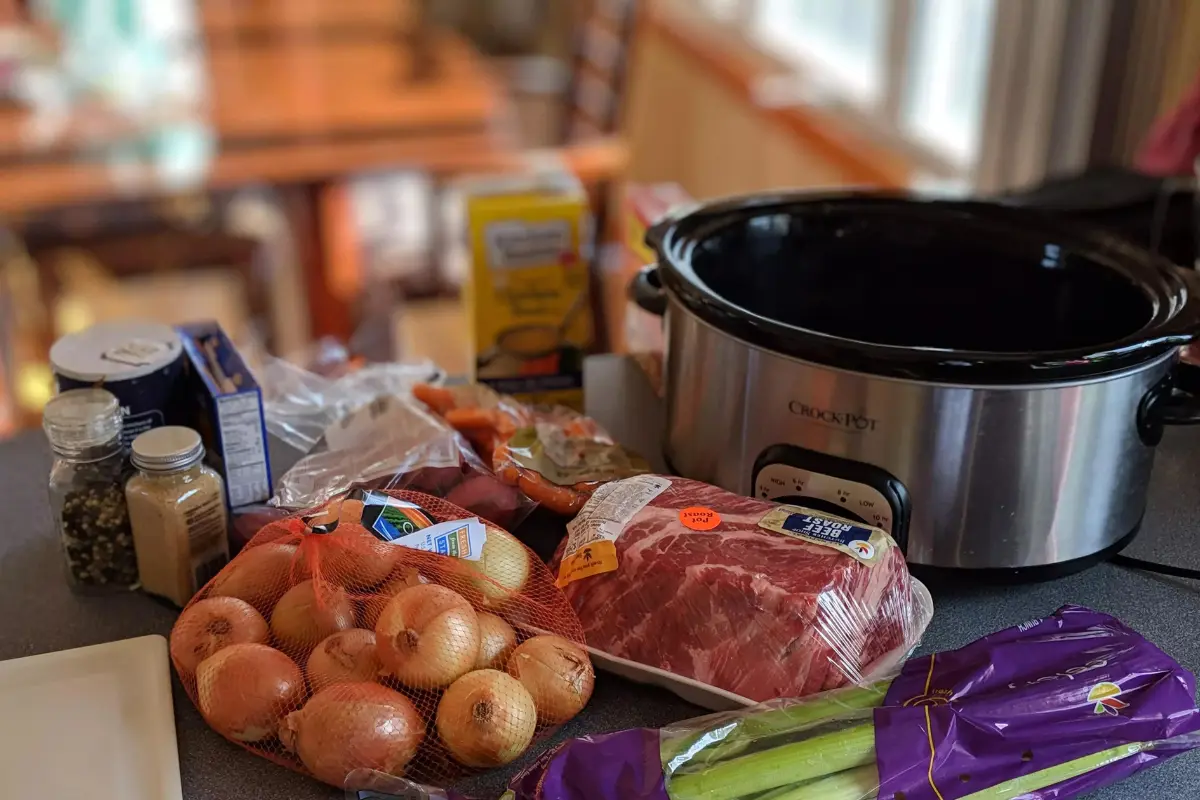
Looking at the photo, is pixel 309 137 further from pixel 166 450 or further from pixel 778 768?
pixel 778 768

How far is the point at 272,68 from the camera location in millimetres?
3020

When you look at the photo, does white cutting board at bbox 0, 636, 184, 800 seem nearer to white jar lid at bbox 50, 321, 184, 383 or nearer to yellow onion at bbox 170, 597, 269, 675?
yellow onion at bbox 170, 597, 269, 675

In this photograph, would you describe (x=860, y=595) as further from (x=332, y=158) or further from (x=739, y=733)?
(x=332, y=158)

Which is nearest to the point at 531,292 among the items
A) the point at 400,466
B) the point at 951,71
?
the point at 400,466

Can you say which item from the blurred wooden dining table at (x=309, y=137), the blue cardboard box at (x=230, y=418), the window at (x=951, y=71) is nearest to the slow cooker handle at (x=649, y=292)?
the blue cardboard box at (x=230, y=418)

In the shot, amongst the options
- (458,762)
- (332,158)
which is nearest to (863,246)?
(458,762)

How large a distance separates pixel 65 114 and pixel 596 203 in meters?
1.18

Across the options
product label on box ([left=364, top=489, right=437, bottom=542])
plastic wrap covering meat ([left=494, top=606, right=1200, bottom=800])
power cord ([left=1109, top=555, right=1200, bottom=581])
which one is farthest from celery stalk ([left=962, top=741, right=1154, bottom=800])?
product label on box ([left=364, top=489, right=437, bottom=542])

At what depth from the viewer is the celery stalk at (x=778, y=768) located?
62 centimetres

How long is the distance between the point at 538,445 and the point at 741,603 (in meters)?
0.25

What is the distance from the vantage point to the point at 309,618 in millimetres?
693

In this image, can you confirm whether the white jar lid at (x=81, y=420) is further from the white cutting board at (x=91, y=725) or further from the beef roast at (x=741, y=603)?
the beef roast at (x=741, y=603)

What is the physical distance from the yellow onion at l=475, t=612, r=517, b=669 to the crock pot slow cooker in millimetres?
214

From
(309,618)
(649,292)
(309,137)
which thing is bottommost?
(309,137)
